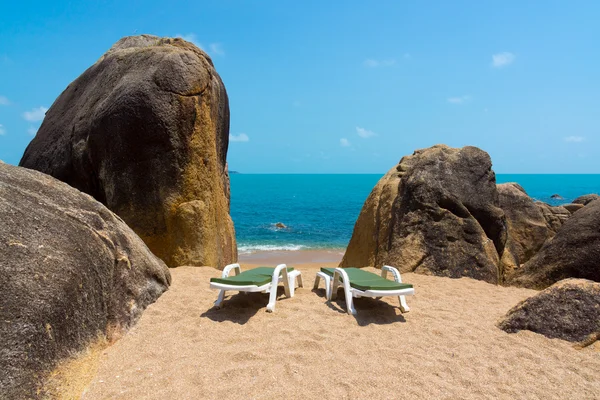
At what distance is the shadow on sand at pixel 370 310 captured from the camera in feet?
19.3

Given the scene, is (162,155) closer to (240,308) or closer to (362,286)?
(240,308)

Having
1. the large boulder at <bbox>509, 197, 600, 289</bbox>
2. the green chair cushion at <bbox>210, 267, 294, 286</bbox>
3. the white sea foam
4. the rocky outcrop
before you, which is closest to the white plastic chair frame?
the green chair cushion at <bbox>210, 267, 294, 286</bbox>

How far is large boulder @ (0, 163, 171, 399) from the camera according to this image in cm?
363

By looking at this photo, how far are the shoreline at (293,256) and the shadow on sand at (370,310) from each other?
13.4 m

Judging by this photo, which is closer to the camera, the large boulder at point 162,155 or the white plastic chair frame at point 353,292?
the white plastic chair frame at point 353,292

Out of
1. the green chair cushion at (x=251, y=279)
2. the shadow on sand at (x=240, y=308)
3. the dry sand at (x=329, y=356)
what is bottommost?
the dry sand at (x=329, y=356)

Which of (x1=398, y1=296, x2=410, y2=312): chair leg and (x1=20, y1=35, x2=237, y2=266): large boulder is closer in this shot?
(x1=398, y1=296, x2=410, y2=312): chair leg

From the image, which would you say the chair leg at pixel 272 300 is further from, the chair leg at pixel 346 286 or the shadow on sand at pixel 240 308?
the chair leg at pixel 346 286

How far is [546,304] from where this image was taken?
558 cm

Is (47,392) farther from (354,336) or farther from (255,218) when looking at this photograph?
(255,218)

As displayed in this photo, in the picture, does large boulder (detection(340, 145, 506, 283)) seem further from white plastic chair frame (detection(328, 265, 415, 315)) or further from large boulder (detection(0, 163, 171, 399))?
large boulder (detection(0, 163, 171, 399))

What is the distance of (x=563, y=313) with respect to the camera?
5.45 meters

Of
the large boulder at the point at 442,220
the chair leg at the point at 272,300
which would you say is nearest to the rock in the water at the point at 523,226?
the large boulder at the point at 442,220

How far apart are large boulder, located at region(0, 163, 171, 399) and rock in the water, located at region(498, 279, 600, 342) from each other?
4632mm
